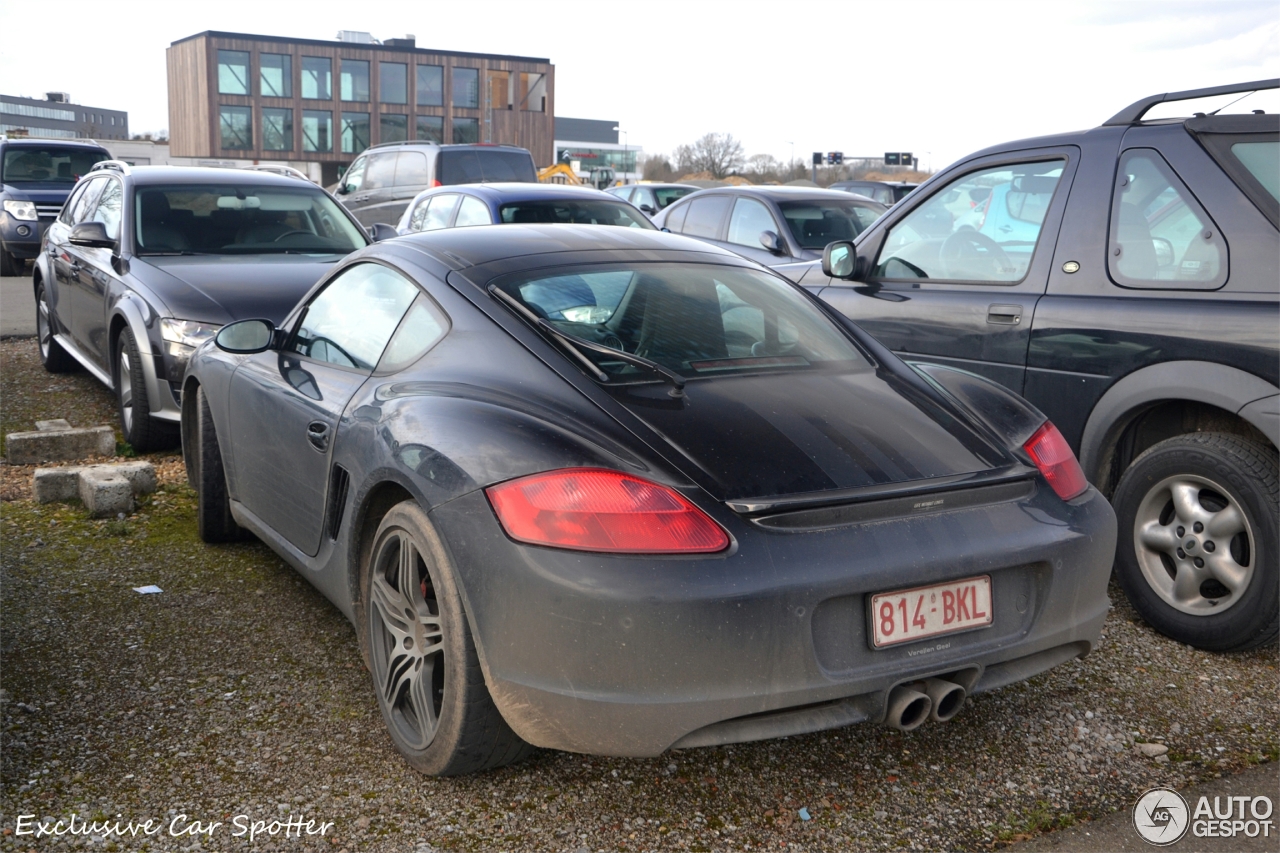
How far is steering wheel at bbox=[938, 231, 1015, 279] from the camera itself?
4844 millimetres

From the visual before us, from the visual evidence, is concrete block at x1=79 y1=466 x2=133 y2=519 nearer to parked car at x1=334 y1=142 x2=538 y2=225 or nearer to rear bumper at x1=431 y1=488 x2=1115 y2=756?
rear bumper at x1=431 y1=488 x2=1115 y2=756

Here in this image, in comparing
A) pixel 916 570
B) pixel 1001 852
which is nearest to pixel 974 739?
pixel 1001 852

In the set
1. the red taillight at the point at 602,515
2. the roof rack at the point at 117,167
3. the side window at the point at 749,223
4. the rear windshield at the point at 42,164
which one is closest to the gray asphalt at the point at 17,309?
the rear windshield at the point at 42,164

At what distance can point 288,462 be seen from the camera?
384 centimetres

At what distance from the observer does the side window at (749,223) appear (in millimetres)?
10531

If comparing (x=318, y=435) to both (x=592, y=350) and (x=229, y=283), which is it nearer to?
(x=592, y=350)

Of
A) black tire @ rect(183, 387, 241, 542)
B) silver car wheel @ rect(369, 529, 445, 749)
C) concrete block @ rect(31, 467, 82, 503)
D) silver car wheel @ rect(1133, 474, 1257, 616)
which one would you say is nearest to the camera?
silver car wheel @ rect(369, 529, 445, 749)

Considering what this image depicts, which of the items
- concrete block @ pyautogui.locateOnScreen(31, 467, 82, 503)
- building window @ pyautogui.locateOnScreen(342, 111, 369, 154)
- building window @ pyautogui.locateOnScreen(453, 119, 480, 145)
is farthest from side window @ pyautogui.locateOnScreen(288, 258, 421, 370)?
building window @ pyautogui.locateOnScreen(453, 119, 480, 145)

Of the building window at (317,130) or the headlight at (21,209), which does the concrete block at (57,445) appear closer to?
the headlight at (21,209)

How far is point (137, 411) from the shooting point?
6.53m

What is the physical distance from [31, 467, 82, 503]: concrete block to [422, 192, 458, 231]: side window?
6.01 meters

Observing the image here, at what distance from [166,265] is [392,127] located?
63.1 metres

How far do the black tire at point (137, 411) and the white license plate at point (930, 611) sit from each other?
511 cm

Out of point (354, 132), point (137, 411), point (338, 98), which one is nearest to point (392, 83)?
point (338, 98)
